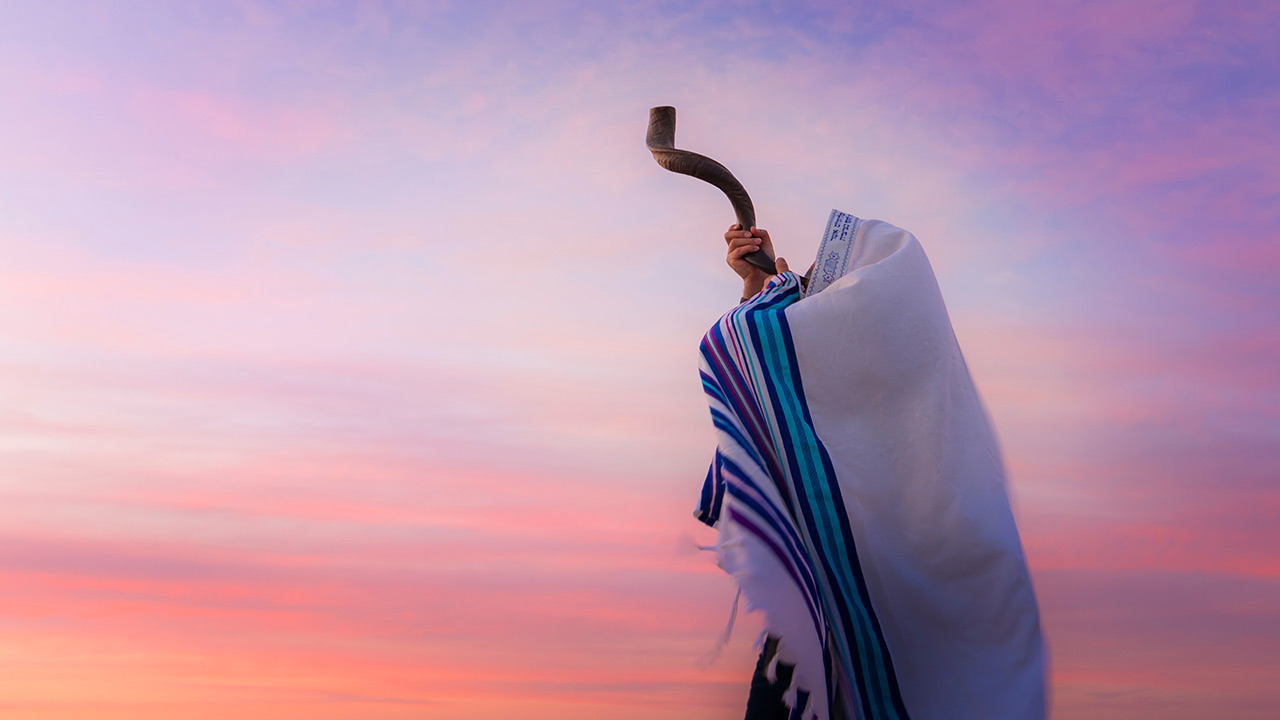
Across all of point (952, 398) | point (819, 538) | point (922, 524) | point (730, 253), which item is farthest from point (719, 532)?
point (730, 253)

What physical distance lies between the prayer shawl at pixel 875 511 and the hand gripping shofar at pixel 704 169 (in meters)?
0.69

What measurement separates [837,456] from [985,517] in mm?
458

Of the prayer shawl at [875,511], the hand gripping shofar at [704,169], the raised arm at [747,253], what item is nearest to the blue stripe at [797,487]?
the prayer shawl at [875,511]

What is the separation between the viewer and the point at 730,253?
3973 millimetres

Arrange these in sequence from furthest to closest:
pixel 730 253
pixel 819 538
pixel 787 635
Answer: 1. pixel 730 253
2. pixel 819 538
3. pixel 787 635

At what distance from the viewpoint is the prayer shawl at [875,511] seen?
9.65 ft

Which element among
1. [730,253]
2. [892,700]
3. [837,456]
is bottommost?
[892,700]

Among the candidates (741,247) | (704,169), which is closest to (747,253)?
(741,247)

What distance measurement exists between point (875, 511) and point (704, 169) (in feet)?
5.22

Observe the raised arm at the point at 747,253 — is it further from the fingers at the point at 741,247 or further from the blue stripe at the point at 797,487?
the blue stripe at the point at 797,487

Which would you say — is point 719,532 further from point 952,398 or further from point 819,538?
point 952,398

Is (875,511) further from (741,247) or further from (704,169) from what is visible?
(704,169)

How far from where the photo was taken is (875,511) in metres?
3.08

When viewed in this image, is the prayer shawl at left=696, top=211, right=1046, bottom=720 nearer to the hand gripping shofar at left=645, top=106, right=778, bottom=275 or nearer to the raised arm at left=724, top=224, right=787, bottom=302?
the raised arm at left=724, top=224, right=787, bottom=302
